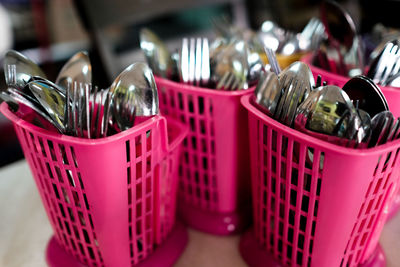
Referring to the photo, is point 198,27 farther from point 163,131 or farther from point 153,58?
point 163,131

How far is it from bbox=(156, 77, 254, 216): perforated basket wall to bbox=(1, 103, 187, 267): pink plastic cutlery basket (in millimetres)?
36

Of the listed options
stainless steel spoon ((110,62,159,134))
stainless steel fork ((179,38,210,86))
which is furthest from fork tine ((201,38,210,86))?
stainless steel spoon ((110,62,159,134))

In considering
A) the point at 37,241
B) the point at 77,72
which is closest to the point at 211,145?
the point at 77,72

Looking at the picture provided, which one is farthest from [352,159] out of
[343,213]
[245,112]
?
[245,112]

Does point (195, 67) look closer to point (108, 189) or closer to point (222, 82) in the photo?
point (222, 82)

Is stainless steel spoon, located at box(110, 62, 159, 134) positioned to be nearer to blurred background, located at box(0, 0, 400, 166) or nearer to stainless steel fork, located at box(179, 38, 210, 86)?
stainless steel fork, located at box(179, 38, 210, 86)

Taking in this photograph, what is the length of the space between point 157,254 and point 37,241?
0.21 m

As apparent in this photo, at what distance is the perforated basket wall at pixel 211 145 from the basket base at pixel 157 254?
0.25 feet

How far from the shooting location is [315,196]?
1.30ft

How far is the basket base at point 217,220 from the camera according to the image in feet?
1.86

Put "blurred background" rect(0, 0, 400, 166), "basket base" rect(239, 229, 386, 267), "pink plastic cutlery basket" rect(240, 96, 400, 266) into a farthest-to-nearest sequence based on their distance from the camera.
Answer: "blurred background" rect(0, 0, 400, 166) → "basket base" rect(239, 229, 386, 267) → "pink plastic cutlery basket" rect(240, 96, 400, 266)

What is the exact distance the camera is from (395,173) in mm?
395

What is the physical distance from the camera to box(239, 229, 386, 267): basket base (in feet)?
1.59

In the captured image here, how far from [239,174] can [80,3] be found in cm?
59
